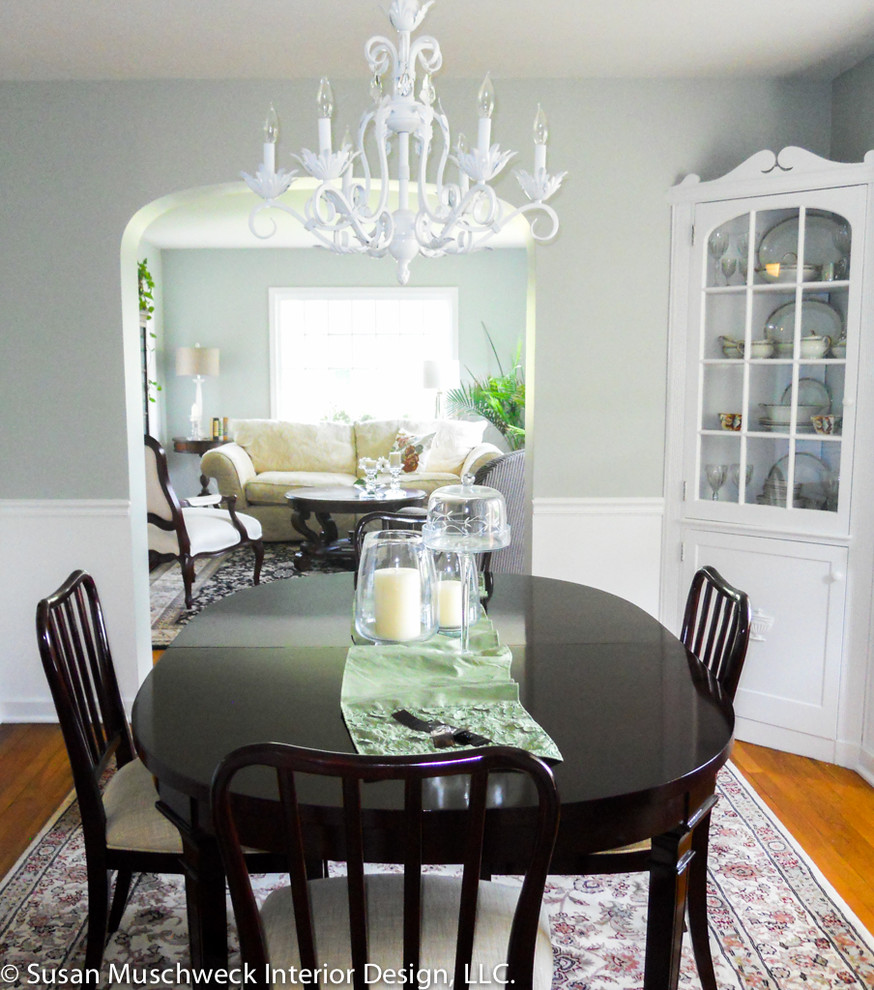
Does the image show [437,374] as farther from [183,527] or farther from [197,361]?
[183,527]

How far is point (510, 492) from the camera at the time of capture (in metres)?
4.24

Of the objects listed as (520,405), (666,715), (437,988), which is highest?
(520,405)

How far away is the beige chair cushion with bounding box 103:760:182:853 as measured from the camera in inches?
66.9

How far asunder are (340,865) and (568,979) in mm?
770

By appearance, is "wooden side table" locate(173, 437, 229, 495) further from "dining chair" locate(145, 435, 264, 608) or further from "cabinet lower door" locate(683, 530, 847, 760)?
"cabinet lower door" locate(683, 530, 847, 760)

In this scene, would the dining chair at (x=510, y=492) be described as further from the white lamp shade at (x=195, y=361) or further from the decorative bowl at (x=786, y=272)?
the white lamp shade at (x=195, y=361)

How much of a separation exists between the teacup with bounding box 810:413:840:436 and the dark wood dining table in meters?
1.38

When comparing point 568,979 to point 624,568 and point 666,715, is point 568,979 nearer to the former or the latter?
point 666,715

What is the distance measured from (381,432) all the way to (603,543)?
4.23 metres

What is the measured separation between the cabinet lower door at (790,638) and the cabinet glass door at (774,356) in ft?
0.45

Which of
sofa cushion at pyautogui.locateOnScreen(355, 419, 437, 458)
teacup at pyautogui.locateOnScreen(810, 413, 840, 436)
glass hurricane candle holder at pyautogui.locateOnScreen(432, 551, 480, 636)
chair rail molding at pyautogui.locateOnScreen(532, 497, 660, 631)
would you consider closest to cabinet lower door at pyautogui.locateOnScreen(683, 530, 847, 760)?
chair rail molding at pyautogui.locateOnScreen(532, 497, 660, 631)

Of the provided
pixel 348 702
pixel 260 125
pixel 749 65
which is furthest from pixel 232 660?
pixel 749 65

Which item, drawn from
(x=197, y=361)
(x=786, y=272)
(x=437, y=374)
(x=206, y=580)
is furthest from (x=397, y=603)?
(x=197, y=361)

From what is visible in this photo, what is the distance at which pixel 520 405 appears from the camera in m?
7.27
